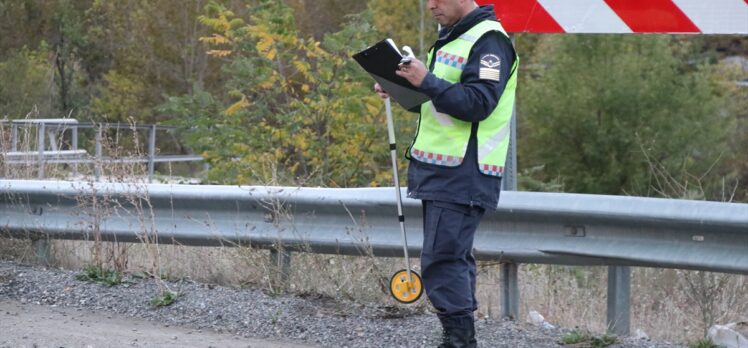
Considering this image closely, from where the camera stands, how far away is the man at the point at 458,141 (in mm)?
4883

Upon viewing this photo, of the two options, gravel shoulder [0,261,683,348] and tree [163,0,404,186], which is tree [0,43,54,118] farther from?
Result: gravel shoulder [0,261,683,348]

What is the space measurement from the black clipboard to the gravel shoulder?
124cm

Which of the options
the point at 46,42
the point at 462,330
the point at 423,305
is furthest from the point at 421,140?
the point at 46,42

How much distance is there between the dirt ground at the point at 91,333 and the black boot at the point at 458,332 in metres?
0.82

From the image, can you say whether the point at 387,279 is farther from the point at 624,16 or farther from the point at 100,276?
the point at 624,16

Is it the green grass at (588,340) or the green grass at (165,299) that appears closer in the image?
the green grass at (588,340)

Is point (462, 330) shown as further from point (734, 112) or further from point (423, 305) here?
point (734, 112)

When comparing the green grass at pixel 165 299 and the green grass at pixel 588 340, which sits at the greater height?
the green grass at pixel 165 299

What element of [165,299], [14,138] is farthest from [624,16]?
[14,138]

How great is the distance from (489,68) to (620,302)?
5.54 ft

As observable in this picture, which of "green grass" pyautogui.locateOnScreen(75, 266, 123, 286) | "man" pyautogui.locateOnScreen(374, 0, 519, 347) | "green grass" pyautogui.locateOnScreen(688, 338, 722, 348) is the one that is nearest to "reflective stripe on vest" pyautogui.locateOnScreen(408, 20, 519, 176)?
"man" pyautogui.locateOnScreen(374, 0, 519, 347)

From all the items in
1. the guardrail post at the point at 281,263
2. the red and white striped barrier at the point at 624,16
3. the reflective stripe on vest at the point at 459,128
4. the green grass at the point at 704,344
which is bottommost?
the green grass at the point at 704,344

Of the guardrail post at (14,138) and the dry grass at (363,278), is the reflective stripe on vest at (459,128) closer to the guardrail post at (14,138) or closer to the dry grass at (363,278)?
the dry grass at (363,278)

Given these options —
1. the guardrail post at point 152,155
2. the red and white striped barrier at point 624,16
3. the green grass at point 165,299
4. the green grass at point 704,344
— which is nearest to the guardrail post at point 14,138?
the guardrail post at point 152,155
